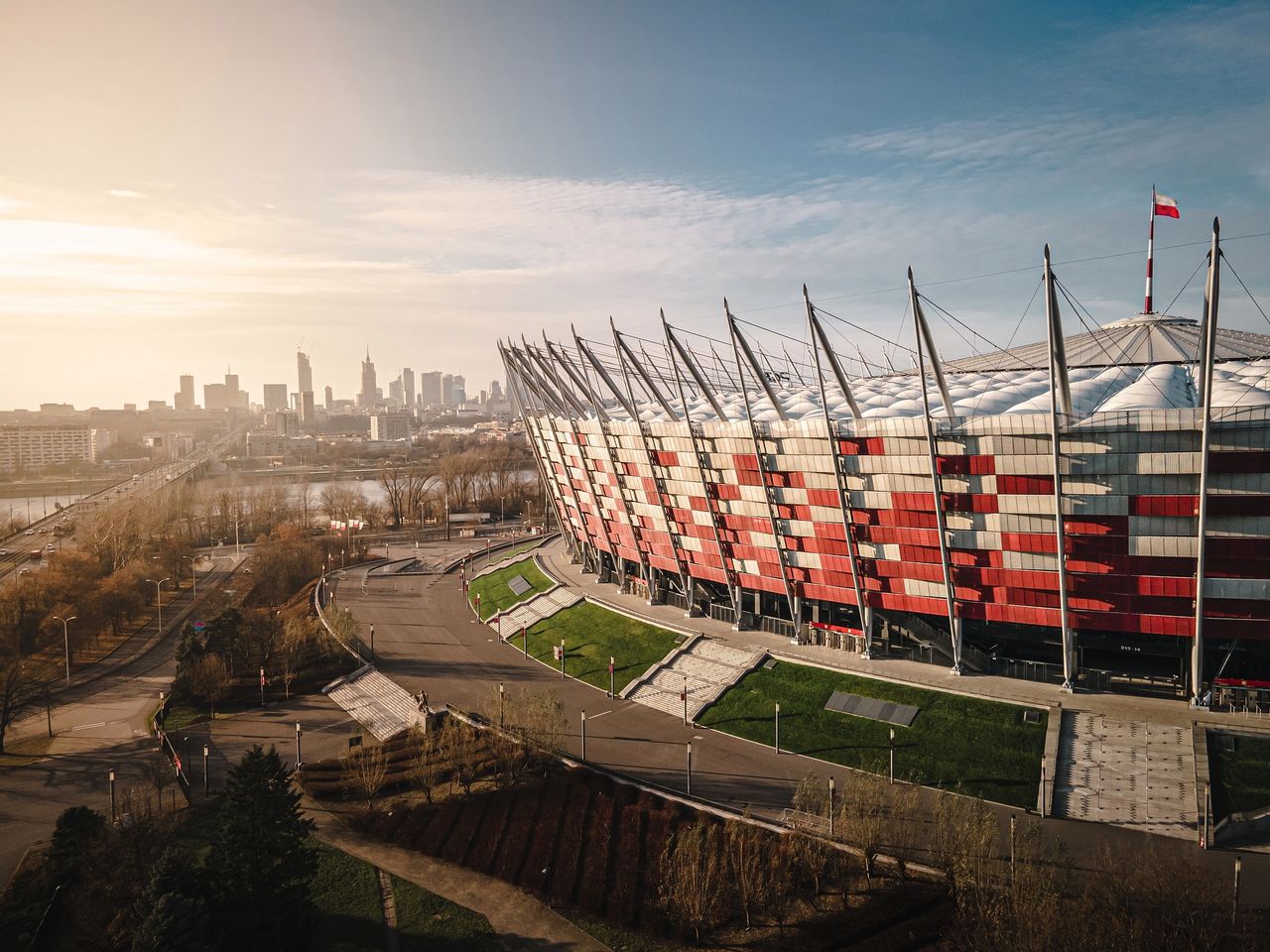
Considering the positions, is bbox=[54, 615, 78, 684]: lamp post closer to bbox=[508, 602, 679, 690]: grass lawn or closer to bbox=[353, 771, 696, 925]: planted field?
bbox=[508, 602, 679, 690]: grass lawn

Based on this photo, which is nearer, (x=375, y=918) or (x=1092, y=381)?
(x=375, y=918)

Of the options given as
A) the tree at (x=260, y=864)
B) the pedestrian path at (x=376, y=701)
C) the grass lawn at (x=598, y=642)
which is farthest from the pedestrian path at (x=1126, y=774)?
the pedestrian path at (x=376, y=701)

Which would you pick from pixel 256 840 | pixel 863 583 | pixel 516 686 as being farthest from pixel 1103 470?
pixel 256 840

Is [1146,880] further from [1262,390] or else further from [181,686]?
[181,686]

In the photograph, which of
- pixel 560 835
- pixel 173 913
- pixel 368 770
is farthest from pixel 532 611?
pixel 173 913

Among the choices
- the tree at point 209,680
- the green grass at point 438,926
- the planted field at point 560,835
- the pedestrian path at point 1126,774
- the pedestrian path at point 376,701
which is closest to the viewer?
the green grass at point 438,926

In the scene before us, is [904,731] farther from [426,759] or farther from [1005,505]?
[426,759]

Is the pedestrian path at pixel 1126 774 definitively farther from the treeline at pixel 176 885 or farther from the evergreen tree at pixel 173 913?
the evergreen tree at pixel 173 913

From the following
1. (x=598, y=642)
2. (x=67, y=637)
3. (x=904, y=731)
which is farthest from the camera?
(x=67, y=637)

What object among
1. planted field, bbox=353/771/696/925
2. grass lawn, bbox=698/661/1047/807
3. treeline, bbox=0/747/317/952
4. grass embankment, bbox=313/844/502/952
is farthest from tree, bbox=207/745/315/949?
grass lawn, bbox=698/661/1047/807
